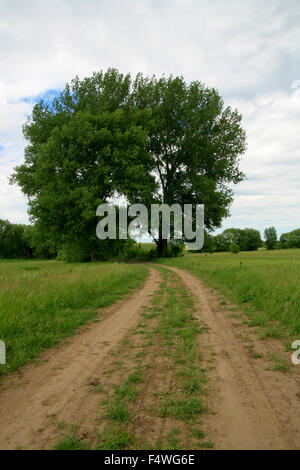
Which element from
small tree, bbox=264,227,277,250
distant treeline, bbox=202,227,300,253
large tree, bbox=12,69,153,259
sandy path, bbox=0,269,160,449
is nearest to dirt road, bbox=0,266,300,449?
sandy path, bbox=0,269,160,449

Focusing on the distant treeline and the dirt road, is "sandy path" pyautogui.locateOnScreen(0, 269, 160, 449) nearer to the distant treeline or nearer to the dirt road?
the dirt road

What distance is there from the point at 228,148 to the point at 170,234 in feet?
45.8

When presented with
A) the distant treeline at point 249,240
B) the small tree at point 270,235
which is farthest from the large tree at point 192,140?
the small tree at point 270,235

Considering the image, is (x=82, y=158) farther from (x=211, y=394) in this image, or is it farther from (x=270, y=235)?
(x=270, y=235)

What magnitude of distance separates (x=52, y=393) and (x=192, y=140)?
35.0m

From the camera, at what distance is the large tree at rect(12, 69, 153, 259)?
90.8 ft

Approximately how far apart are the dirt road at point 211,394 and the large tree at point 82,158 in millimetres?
22516

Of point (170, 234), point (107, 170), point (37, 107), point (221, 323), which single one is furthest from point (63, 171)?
point (221, 323)

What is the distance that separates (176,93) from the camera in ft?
115

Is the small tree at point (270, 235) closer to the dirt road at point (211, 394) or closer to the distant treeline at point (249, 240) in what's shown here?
the distant treeline at point (249, 240)

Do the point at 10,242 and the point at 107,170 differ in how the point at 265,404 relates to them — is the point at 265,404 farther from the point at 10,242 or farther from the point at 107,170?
the point at 10,242

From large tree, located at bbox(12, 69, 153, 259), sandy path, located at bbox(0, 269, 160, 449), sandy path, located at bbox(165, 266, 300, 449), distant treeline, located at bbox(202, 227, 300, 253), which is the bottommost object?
sandy path, located at bbox(0, 269, 160, 449)

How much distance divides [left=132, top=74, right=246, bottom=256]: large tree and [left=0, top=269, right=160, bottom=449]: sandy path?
29669mm
